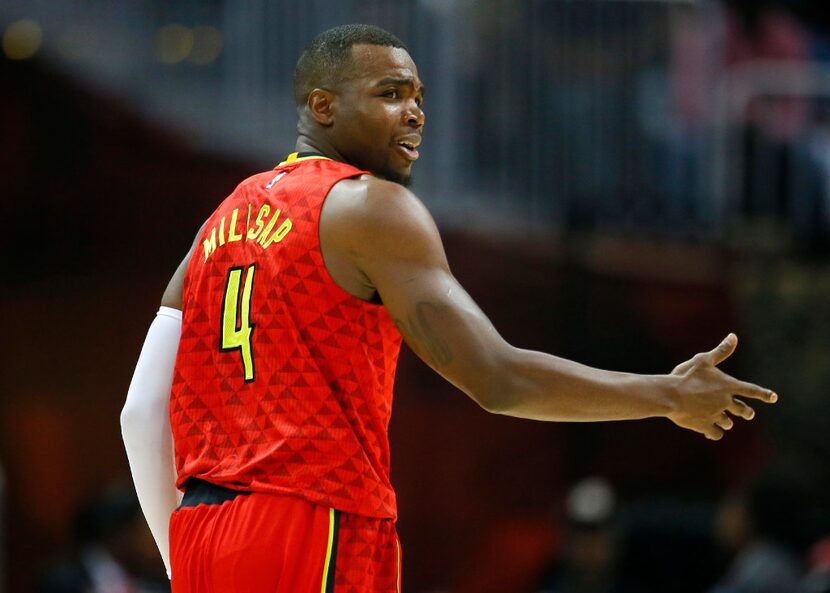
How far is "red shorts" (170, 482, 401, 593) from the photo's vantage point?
142 inches

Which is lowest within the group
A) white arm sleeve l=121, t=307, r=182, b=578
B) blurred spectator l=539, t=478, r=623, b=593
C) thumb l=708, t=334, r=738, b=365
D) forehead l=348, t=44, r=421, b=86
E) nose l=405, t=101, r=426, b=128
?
blurred spectator l=539, t=478, r=623, b=593

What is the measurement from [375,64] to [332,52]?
13 centimetres

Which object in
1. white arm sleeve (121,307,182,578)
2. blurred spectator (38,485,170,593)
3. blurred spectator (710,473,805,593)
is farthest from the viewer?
blurred spectator (38,485,170,593)

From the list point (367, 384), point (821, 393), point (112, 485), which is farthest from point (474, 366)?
point (821, 393)

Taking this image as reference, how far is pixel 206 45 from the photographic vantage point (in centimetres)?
1023

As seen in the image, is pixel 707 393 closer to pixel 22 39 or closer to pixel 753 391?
pixel 753 391

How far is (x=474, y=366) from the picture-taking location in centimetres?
350

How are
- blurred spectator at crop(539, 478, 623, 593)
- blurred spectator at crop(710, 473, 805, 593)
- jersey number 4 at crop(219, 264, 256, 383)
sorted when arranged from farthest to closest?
blurred spectator at crop(539, 478, 623, 593), blurred spectator at crop(710, 473, 805, 593), jersey number 4 at crop(219, 264, 256, 383)

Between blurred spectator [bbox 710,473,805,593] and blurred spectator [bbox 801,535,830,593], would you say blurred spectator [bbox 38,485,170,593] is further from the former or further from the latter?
blurred spectator [bbox 801,535,830,593]

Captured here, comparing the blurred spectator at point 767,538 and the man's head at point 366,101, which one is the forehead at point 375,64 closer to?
the man's head at point 366,101

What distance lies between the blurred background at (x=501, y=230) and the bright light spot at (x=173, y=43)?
0.01m

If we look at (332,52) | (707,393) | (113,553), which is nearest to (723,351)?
(707,393)

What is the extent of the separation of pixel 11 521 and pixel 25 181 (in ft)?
7.38

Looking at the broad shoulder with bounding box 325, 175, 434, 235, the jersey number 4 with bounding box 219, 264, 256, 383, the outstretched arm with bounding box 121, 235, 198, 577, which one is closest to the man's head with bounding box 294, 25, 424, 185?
the broad shoulder with bounding box 325, 175, 434, 235
